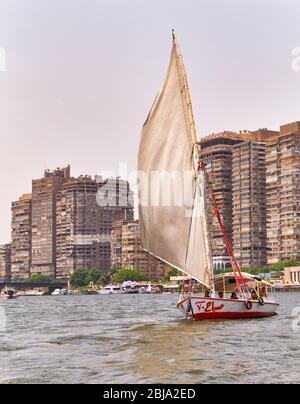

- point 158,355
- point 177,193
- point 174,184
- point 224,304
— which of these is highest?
point 174,184

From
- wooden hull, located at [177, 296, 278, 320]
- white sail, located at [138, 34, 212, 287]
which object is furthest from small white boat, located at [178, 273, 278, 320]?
white sail, located at [138, 34, 212, 287]

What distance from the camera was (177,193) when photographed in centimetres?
5041

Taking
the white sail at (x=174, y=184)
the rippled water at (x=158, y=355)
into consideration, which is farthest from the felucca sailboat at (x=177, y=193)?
the rippled water at (x=158, y=355)

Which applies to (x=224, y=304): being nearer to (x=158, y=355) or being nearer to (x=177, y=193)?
(x=177, y=193)

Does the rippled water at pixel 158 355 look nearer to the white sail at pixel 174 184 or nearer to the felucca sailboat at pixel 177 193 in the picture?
the felucca sailboat at pixel 177 193

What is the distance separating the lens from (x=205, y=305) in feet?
168

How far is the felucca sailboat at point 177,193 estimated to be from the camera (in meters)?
49.8

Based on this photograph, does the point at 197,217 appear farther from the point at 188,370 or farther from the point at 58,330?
the point at 188,370

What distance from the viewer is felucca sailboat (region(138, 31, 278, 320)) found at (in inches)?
1959

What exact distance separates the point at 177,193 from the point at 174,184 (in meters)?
0.65

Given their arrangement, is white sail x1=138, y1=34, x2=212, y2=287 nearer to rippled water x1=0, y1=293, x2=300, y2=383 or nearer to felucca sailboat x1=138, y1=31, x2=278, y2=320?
felucca sailboat x1=138, y1=31, x2=278, y2=320

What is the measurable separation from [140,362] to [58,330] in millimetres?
22987

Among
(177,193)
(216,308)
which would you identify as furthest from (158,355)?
(216,308)
